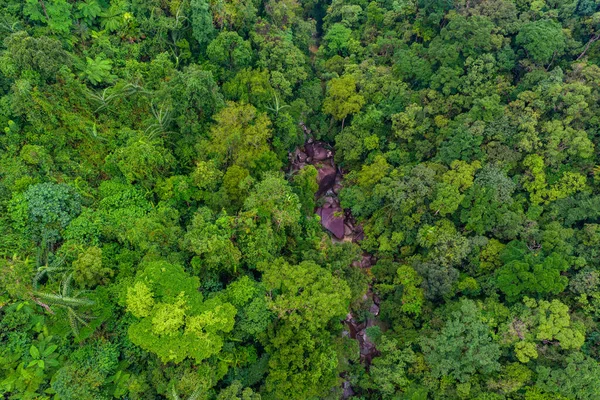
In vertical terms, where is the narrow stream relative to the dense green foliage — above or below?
below

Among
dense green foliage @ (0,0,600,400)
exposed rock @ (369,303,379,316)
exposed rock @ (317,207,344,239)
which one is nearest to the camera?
dense green foliage @ (0,0,600,400)

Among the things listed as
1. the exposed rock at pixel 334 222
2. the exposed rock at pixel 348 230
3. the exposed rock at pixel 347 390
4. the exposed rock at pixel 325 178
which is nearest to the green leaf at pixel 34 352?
the exposed rock at pixel 347 390

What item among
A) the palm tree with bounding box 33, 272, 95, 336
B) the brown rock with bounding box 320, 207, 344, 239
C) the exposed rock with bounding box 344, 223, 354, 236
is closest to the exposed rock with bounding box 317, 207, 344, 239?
the brown rock with bounding box 320, 207, 344, 239

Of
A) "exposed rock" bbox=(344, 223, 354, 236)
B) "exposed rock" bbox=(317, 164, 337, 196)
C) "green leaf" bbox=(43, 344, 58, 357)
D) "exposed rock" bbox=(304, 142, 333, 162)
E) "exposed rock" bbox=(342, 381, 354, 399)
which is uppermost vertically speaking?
"green leaf" bbox=(43, 344, 58, 357)

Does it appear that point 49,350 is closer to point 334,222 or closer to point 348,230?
point 334,222

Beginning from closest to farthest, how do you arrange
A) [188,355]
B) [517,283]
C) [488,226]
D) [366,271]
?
[188,355], [517,283], [488,226], [366,271]

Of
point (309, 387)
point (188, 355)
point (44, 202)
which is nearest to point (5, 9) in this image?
point (44, 202)

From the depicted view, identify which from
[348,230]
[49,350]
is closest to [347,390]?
[348,230]

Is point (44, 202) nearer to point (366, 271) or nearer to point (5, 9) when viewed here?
point (5, 9)

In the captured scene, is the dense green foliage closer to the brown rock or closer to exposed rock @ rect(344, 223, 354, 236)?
the brown rock

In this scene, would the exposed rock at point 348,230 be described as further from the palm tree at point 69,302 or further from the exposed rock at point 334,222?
the palm tree at point 69,302
